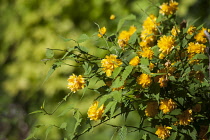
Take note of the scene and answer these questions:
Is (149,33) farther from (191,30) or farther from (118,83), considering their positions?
(118,83)

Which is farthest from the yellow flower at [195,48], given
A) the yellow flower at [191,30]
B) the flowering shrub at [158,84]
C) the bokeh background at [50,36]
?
the bokeh background at [50,36]

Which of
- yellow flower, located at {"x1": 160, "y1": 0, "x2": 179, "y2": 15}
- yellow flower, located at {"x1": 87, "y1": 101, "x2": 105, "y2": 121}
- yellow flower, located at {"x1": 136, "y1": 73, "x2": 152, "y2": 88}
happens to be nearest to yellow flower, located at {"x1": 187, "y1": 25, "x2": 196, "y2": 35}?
yellow flower, located at {"x1": 160, "y1": 0, "x2": 179, "y2": 15}

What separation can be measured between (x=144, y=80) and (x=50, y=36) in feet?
9.23

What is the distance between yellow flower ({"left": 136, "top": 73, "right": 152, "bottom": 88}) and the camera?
4.35 ft

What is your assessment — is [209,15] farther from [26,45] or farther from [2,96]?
[2,96]

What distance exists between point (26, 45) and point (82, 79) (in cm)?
288

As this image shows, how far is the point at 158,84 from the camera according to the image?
4.46 ft

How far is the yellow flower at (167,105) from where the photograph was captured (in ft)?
4.49

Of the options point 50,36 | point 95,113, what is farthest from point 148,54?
point 50,36

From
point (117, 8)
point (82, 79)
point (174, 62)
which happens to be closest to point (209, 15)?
point (117, 8)

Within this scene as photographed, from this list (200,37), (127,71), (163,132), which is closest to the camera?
(127,71)

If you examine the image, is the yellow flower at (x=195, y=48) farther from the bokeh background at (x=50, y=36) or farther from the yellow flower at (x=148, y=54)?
the bokeh background at (x=50, y=36)

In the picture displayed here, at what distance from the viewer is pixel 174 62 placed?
1.58m

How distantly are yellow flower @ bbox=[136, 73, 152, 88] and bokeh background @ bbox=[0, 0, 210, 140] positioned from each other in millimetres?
2259
